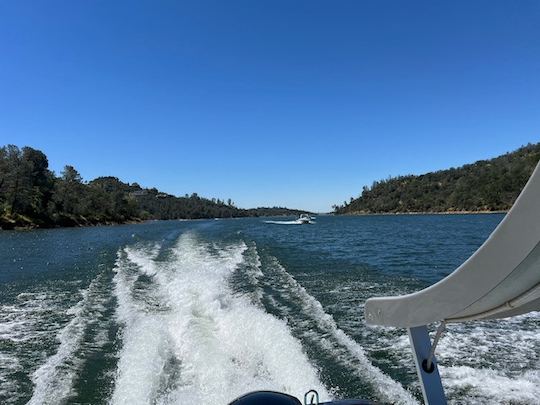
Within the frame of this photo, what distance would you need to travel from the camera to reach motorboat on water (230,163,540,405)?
1604mm

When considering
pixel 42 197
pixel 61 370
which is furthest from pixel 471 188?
pixel 61 370

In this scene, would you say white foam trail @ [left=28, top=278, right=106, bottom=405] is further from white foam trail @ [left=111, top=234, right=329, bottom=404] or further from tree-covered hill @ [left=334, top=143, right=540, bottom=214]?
tree-covered hill @ [left=334, top=143, right=540, bottom=214]

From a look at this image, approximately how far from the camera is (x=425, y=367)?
297 centimetres

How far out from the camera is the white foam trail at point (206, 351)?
6.26 m

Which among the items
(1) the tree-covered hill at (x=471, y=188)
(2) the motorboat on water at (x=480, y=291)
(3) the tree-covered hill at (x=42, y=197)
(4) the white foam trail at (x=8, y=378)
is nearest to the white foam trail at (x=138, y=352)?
(4) the white foam trail at (x=8, y=378)

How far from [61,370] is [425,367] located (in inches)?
252

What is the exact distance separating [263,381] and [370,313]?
13.7ft

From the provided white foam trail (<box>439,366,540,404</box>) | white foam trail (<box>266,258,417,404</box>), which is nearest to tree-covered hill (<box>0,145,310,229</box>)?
white foam trail (<box>266,258,417,404</box>)

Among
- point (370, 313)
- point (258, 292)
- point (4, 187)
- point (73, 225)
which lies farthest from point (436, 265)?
point (73, 225)

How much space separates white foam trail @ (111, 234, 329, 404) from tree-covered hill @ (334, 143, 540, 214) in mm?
89275

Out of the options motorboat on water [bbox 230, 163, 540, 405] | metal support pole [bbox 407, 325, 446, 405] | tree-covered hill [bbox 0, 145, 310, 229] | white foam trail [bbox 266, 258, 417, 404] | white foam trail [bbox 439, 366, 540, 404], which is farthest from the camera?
tree-covered hill [bbox 0, 145, 310, 229]

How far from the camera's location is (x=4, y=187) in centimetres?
7938

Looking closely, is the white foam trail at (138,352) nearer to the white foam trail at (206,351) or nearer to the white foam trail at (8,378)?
the white foam trail at (206,351)

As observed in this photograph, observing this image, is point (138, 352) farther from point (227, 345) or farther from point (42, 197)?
point (42, 197)
